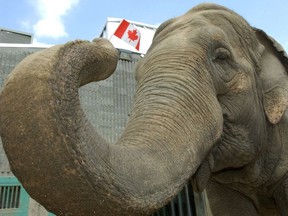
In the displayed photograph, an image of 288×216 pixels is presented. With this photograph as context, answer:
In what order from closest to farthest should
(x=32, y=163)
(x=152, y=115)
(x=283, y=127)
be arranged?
1. (x=32, y=163)
2. (x=152, y=115)
3. (x=283, y=127)

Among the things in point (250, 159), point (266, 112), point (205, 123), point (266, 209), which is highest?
point (205, 123)

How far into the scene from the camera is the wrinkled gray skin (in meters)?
0.73

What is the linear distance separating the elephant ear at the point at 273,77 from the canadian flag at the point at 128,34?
4240mm

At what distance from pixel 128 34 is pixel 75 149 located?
18.3 feet

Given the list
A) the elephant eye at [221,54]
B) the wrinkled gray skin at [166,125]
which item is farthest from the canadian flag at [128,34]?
the elephant eye at [221,54]

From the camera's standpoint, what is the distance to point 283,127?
1.83 metres

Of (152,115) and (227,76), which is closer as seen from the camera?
(152,115)

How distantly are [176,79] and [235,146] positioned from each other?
0.46 metres

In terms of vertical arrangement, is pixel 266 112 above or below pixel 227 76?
below

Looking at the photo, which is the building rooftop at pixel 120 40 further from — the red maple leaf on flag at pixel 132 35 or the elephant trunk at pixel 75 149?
the elephant trunk at pixel 75 149

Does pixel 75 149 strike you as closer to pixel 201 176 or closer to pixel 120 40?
pixel 201 176

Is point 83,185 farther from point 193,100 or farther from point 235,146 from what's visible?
point 235,146

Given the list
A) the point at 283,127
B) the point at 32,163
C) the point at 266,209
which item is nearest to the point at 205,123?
the point at 32,163

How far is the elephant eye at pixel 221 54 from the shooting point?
149 cm
